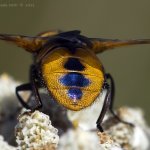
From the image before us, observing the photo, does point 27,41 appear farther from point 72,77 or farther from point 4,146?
point 4,146

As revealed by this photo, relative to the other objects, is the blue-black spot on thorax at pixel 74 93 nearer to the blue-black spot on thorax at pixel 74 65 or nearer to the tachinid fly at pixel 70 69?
the tachinid fly at pixel 70 69

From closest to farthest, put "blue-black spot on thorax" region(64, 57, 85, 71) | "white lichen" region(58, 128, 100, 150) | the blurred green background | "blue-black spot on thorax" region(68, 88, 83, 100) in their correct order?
1. "white lichen" region(58, 128, 100, 150)
2. "blue-black spot on thorax" region(68, 88, 83, 100)
3. "blue-black spot on thorax" region(64, 57, 85, 71)
4. the blurred green background

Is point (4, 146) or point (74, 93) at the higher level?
point (74, 93)

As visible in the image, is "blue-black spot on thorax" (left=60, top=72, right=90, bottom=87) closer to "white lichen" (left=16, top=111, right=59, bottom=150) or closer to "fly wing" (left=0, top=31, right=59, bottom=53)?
"white lichen" (left=16, top=111, right=59, bottom=150)

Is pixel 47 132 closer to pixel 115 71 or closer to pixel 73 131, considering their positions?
pixel 73 131

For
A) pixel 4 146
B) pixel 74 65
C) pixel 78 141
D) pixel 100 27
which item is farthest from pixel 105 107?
pixel 100 27

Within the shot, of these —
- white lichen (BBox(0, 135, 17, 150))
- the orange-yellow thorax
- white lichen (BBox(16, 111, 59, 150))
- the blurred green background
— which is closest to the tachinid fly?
the orange-yellow thorax

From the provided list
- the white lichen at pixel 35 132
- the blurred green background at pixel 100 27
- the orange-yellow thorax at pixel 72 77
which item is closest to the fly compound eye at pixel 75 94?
the orange-yellow thorax at pixel 72 77
